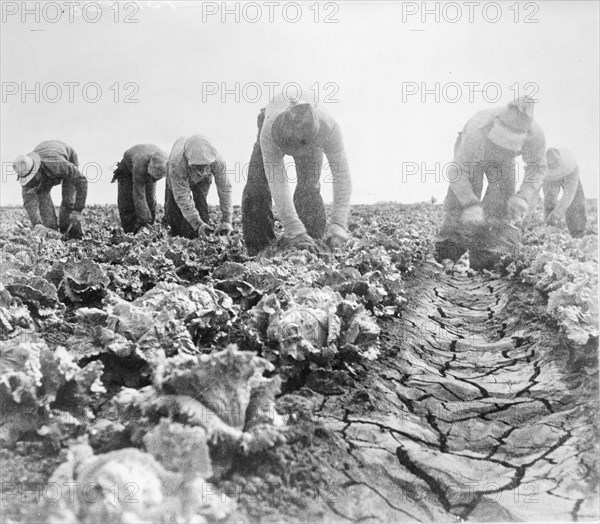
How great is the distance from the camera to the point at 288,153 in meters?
6.11

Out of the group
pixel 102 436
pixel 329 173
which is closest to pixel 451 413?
pixel 102 436

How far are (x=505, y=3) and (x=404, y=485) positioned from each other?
11.0 ft

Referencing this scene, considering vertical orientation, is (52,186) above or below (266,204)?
above

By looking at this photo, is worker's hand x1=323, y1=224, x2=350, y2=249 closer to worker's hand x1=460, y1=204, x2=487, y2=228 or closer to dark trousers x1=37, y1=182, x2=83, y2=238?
worker's hand x1=460, y1=204, x2=487, y2=228

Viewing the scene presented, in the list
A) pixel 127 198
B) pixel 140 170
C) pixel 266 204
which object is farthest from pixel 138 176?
pixel 266 204

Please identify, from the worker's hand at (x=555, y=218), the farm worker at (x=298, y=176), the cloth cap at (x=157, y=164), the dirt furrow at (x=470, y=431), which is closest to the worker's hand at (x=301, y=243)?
the farm worker at (x=298, y=176)

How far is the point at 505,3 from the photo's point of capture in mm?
4242

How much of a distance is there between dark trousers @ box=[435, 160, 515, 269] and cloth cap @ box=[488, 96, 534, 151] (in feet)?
1.15

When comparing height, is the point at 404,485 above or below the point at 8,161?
below

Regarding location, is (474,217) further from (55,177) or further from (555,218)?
(55,177)

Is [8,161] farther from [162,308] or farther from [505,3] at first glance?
[505,3]

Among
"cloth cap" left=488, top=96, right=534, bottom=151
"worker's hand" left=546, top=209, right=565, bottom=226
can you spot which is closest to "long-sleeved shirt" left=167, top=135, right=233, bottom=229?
"cloth cap" left=488, top=96, right=534, bottom=151

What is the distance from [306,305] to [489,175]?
13.9ft

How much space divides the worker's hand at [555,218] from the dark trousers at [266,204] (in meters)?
3.47
